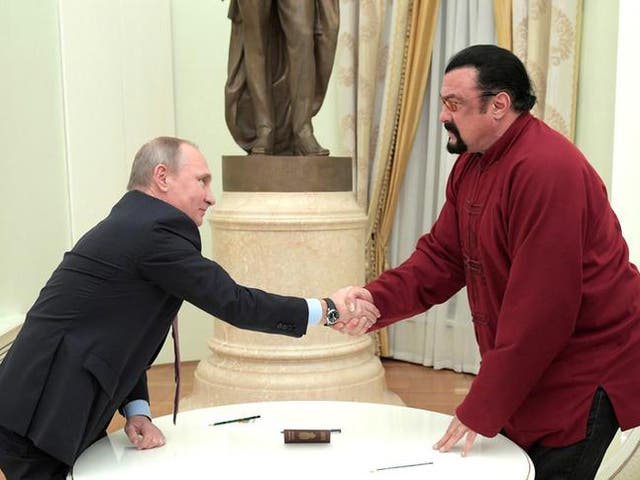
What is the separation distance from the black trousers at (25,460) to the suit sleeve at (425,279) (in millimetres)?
1083

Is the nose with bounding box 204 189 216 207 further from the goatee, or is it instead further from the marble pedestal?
the marble pedestal

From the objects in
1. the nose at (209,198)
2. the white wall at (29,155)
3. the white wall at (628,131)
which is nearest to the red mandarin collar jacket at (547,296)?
the nose at (209,198)

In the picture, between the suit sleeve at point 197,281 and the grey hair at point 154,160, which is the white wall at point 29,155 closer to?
the grey hair at point 154,160

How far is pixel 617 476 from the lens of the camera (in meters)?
2.35

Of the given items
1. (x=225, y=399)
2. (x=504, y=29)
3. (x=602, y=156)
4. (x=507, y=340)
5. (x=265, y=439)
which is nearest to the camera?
(x=507, y=340)

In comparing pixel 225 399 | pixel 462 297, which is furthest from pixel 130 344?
pixel 462 297

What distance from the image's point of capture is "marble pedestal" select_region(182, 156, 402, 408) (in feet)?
14.6

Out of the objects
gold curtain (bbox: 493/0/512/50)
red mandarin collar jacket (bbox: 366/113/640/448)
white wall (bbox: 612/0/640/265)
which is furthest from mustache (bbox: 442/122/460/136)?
gold curtain (bbox: 493/0/512/50)

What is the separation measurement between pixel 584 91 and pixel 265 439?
3.91m

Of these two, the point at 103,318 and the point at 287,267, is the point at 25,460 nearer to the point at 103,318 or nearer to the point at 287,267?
the point at 103,318

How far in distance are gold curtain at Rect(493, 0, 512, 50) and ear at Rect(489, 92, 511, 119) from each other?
349 centimetres

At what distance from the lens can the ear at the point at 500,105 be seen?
2170 mm

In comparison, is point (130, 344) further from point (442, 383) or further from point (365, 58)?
point (365, 58)

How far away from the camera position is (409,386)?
5629mm
